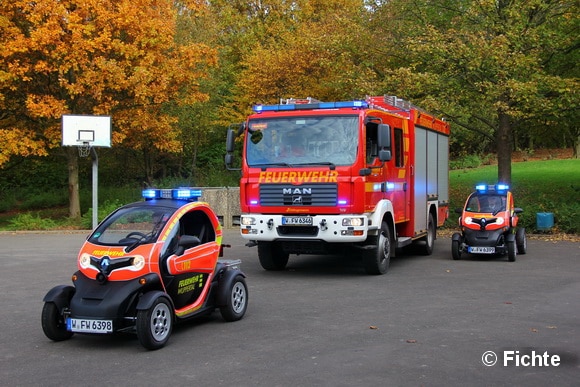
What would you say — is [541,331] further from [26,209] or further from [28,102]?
[26,209]

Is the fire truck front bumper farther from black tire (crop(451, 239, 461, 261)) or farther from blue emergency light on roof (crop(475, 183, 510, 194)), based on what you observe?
blue emergency light on roof (crop(475, 183, 510, 194))

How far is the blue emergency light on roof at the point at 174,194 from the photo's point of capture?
27.9 feet

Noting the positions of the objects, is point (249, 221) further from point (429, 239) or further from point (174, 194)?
point (429, 239)

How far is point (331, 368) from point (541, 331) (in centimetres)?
298

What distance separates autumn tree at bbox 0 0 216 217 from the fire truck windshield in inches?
513

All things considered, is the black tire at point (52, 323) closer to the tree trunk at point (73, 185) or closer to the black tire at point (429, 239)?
the black tire at point (429, 239)

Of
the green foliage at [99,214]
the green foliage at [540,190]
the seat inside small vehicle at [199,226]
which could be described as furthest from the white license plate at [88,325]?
the green foliage at [99,214]

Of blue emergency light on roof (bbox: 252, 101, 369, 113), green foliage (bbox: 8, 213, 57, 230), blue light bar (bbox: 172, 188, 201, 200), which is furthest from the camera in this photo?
green foliage (bbox: 8, 213, 57, 230)

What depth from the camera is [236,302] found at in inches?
347

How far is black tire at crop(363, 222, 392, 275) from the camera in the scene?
12.5m

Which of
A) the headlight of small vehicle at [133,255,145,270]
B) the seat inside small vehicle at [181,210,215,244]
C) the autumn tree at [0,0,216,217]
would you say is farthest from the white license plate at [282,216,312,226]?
the autumn tree at [0,0,216,217]

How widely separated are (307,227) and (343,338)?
466 centimetres

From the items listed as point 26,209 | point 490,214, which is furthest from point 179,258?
point 26,209

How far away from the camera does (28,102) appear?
23.7m
